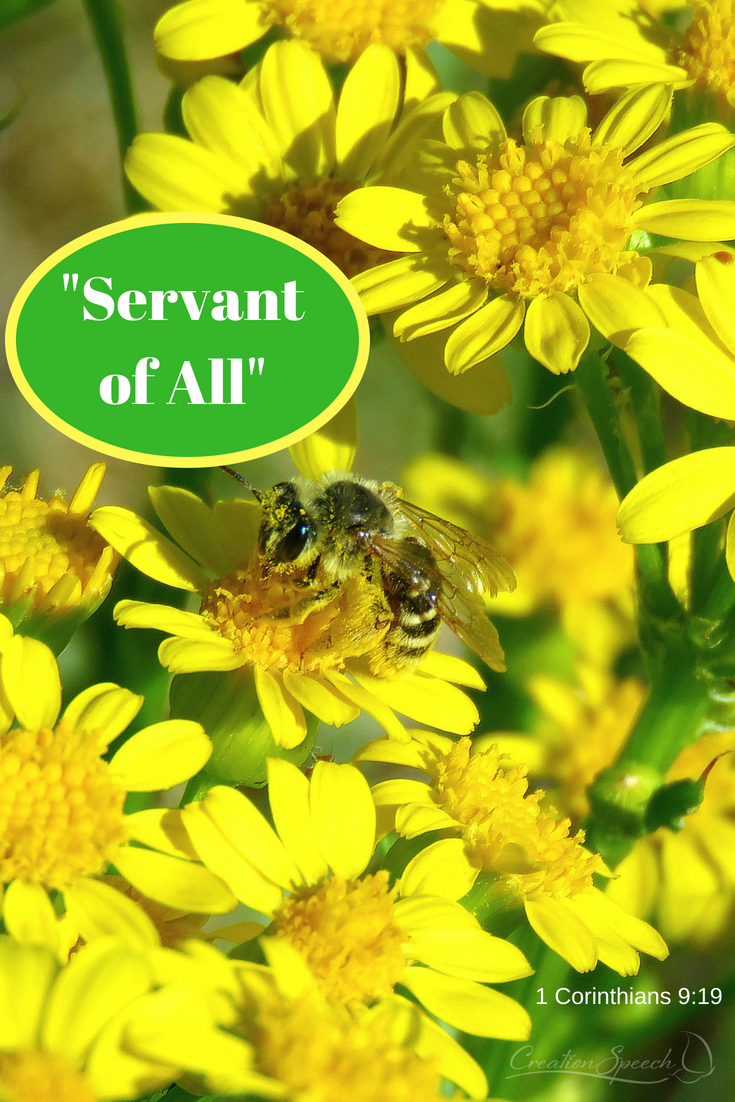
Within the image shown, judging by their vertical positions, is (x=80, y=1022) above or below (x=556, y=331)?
below

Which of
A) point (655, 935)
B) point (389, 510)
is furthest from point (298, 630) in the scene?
point (655, 935)

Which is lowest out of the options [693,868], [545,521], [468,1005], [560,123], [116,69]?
[693,868]

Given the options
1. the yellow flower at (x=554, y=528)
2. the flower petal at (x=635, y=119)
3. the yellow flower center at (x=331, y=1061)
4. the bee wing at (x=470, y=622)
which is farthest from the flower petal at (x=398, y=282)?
the yellow flower at (x=554, y=528)

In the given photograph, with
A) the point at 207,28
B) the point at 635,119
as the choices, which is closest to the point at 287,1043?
the point at 635,119

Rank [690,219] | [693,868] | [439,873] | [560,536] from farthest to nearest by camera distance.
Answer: [560,536], [693,868], [690,219], [439,873]

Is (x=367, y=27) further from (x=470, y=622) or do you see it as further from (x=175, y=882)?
(x=175, y=882)

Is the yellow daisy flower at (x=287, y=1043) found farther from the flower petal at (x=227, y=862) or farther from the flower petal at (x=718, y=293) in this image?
the flower petal at (x=718, y=293)

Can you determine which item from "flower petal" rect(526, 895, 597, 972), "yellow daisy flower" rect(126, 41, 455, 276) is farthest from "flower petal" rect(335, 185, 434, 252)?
"flower petal" rect(526, 895, 597, 972)

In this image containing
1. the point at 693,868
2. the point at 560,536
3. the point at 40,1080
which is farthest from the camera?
the point at 560,536
